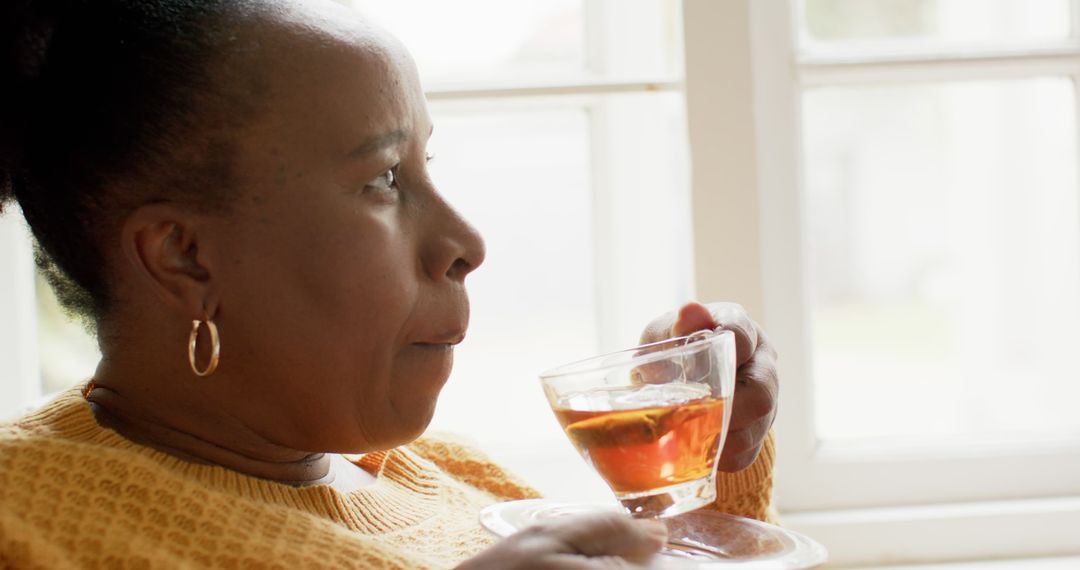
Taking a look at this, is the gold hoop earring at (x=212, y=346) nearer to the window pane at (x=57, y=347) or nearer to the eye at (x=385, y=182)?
the eye at (x=385, y=182)

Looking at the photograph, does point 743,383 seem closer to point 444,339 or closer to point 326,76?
point 444,339

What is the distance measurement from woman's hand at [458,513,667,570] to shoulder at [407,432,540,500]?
481mm

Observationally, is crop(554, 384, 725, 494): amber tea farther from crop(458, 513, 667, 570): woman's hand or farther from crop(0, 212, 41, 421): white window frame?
crop(0, 212, 41, 421): white window frame

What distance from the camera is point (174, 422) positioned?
0.90 metres

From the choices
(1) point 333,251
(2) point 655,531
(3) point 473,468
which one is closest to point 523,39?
(3) point 473,468

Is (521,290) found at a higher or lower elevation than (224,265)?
lower

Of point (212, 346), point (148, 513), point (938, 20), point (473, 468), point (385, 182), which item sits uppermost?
point (938, 20)

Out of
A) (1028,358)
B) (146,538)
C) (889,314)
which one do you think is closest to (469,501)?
(146,538)

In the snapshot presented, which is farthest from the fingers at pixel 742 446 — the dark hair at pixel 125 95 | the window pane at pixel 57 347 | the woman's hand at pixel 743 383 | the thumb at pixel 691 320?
the window pane at pixel 57 347

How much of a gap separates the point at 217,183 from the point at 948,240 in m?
1.12

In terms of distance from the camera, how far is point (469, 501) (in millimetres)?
1101

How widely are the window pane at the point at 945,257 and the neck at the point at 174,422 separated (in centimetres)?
87

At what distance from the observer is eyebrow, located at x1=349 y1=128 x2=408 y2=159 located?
0.87 metres

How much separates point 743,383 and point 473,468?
13.9 inches
